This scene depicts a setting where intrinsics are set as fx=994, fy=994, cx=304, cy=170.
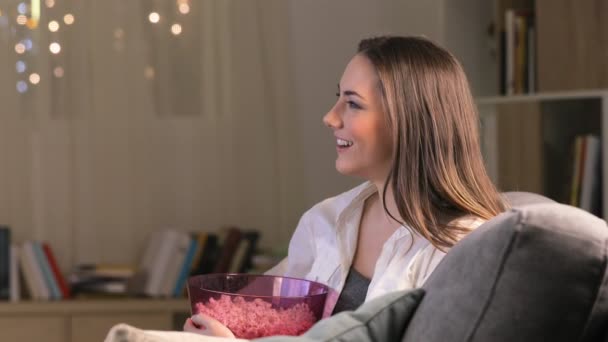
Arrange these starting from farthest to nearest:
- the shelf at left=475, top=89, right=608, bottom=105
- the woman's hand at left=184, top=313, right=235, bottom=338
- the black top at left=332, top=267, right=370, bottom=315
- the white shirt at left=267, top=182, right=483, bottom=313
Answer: the shelf at left=475, top=89, right=608, bottom=105, the black top at left=332, top=267, right=370, bottom=315, the white shirt at left=267, top=182, right=483, bottom=313, the woman's hand at left=184, top=313, right=235, bottom=338

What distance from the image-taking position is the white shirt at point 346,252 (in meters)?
1.71

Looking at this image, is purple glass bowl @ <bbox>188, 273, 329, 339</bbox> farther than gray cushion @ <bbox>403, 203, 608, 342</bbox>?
Yes

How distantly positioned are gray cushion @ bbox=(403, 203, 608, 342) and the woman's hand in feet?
1.60

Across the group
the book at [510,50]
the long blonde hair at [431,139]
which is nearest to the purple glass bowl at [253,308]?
the long blonde hair at [431,139]

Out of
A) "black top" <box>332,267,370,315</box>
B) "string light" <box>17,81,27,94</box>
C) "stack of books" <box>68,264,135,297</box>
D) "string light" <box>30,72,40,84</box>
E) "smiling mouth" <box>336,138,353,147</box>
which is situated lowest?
"stack of books" <box>68,264,135,297</box>

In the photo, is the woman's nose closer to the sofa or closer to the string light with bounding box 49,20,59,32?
the sofa

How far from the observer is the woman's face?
188 cm

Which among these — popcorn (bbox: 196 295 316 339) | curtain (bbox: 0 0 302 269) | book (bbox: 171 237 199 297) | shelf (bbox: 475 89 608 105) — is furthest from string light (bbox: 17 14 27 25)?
popcorn (bbox: 196 295 316 339)

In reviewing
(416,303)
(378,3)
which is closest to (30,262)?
(378,3)

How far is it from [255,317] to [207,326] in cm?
8

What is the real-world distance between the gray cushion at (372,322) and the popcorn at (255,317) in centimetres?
40

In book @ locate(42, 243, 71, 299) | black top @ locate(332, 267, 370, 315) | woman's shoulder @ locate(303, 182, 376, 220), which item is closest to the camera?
black top @ locate(332, 267, 370, 315)

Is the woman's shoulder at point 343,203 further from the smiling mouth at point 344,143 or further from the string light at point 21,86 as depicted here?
the string light at point 21,86

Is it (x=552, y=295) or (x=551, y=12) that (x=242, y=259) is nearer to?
(x=551, y=12)
